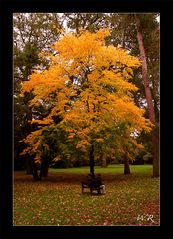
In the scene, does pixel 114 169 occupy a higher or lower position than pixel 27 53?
lower

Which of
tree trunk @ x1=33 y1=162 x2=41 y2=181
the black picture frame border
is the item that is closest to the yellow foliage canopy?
tree trunk @ x1=33 y1=162 x2=41 y2=181

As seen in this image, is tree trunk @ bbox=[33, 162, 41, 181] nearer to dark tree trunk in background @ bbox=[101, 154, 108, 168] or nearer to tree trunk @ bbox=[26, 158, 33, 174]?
tree trunk @ bbox=[26, 158, 33, 174]

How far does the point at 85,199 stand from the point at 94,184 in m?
0.30

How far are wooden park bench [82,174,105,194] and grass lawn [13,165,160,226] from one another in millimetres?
94

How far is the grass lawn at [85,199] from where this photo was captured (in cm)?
455

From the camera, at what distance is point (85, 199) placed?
227 inches

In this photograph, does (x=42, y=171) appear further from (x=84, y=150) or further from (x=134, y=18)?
(x=134, y=18)

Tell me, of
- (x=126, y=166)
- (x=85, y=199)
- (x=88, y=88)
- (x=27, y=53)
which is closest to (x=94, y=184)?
(x=85, y=199)
